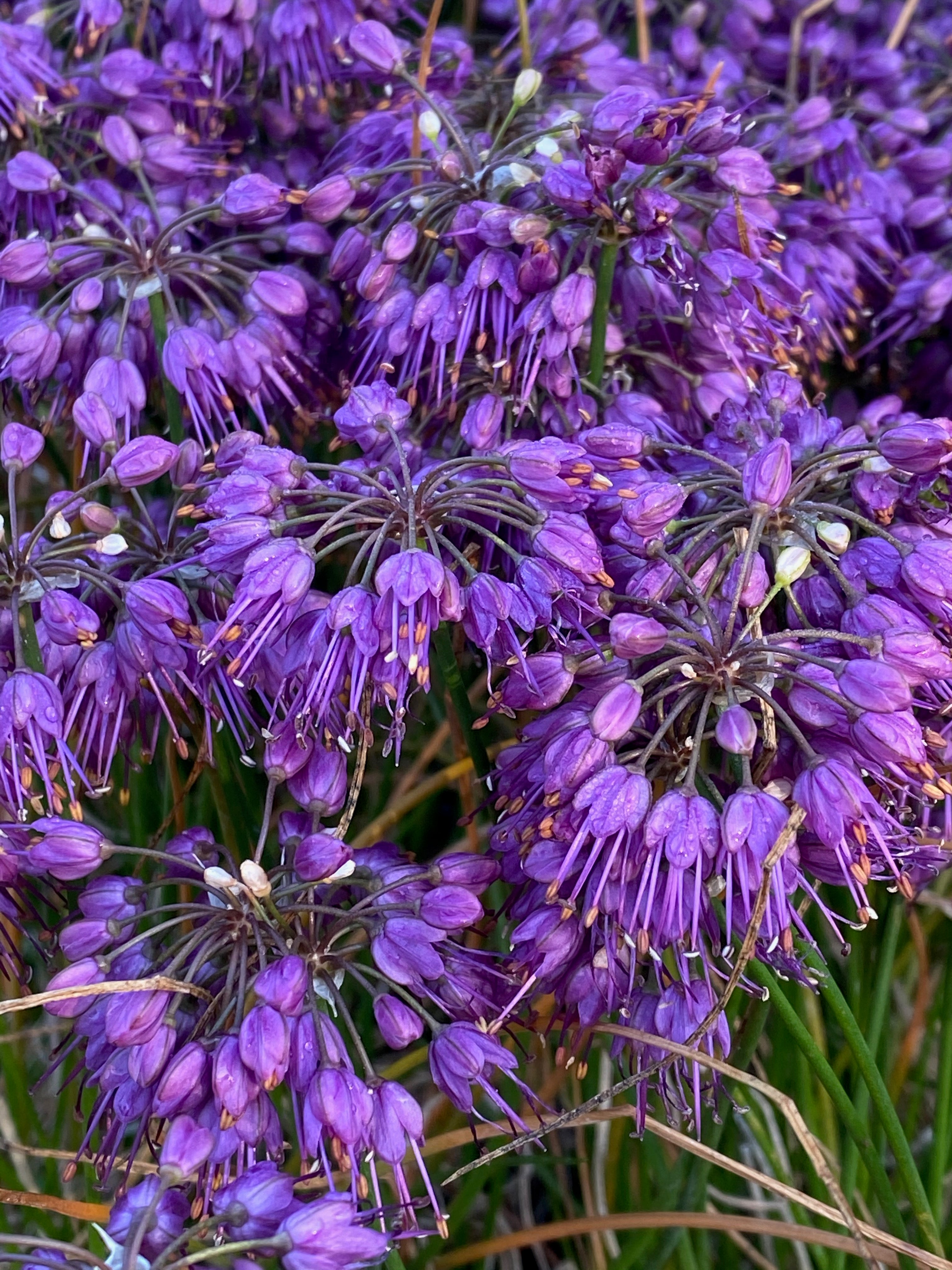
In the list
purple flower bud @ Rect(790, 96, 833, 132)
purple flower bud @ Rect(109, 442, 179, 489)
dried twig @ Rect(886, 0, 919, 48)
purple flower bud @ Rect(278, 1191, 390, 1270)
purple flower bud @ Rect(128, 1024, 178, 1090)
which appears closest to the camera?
Result: purple flower bud @ Rect(278, 1191, 390, 1270)

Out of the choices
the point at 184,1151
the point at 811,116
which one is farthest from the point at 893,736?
the point at 811,116

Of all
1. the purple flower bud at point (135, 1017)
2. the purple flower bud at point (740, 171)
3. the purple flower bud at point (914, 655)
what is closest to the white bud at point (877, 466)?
the purple flower bud at point (914, 655)

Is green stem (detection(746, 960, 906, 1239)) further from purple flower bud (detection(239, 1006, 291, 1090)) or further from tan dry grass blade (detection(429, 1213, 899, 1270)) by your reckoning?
purple flower bud (detection(239, 1006, 291, 1090))

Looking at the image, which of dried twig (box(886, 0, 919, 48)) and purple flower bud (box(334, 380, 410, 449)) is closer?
purple flower bud (box(334, 380, 410, 449))

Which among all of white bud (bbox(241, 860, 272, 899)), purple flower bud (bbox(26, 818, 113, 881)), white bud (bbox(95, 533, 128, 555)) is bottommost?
purple flower bud (bbox(26, 818, 113, 881))

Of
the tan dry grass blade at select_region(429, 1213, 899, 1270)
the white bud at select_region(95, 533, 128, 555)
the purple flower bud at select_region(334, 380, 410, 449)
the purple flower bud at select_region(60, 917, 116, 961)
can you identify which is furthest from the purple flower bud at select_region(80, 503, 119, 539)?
the tan dry grass blade at select_region(429, 1213, 899, 1270)
